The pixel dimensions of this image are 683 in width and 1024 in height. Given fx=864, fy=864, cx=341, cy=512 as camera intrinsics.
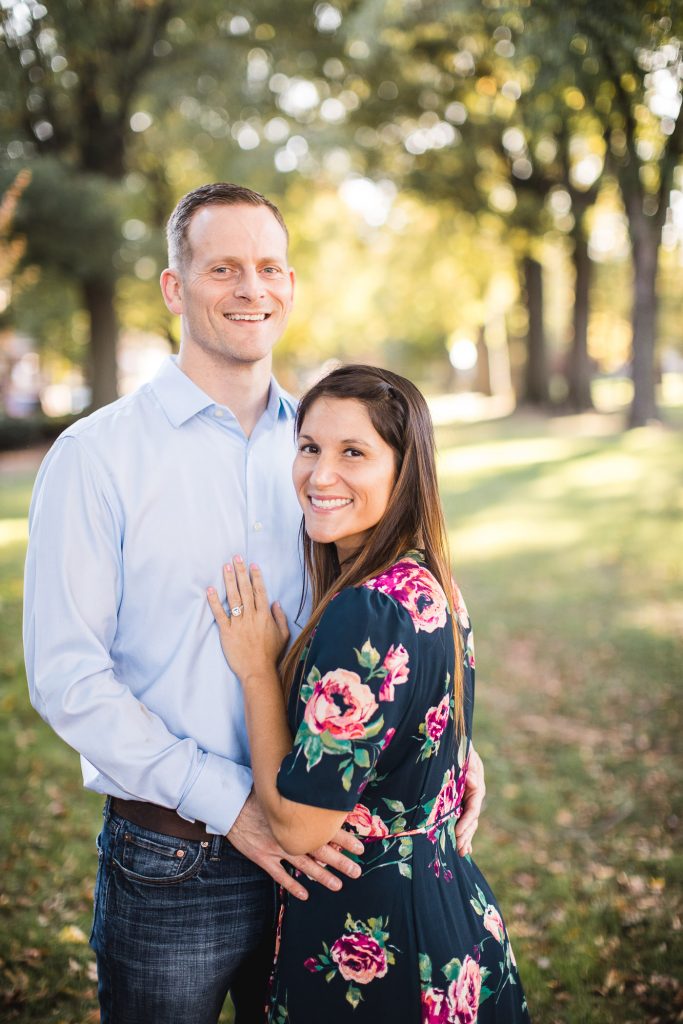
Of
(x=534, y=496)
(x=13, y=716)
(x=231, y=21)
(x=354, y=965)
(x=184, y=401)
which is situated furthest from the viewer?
(x=231, y=21)

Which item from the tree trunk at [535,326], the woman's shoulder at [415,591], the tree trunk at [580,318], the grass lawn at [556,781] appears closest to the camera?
the woman's shoulder at [415,591]

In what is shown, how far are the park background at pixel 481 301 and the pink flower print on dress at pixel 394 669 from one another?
2948 mm

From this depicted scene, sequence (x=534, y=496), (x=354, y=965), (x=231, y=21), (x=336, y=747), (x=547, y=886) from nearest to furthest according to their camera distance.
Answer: (x=336, y=747) < (x=354, y=965) < (x=547, y=886) < (x=534, y=496) < (x=231, y=21)

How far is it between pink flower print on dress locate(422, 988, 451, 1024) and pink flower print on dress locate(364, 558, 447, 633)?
90 cm

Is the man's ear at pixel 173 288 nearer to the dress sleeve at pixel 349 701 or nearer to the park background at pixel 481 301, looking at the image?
the dress sleeve at pixel 349 701

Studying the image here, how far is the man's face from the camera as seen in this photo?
2.55m

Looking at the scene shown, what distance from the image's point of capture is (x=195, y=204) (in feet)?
8.41

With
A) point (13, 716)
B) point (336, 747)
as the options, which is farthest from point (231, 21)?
point (336, 747)

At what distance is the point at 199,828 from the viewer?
92.6 inches

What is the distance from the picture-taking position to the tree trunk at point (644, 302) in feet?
50.3

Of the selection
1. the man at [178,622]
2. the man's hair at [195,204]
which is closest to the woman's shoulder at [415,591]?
the man at [178,622]

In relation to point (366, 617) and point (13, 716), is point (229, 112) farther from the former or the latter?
point (366, 617)

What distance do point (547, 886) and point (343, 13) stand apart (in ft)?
64.4

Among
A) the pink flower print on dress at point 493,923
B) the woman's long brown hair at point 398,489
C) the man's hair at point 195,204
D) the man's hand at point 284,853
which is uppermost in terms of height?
the man's hair at point 195,204
